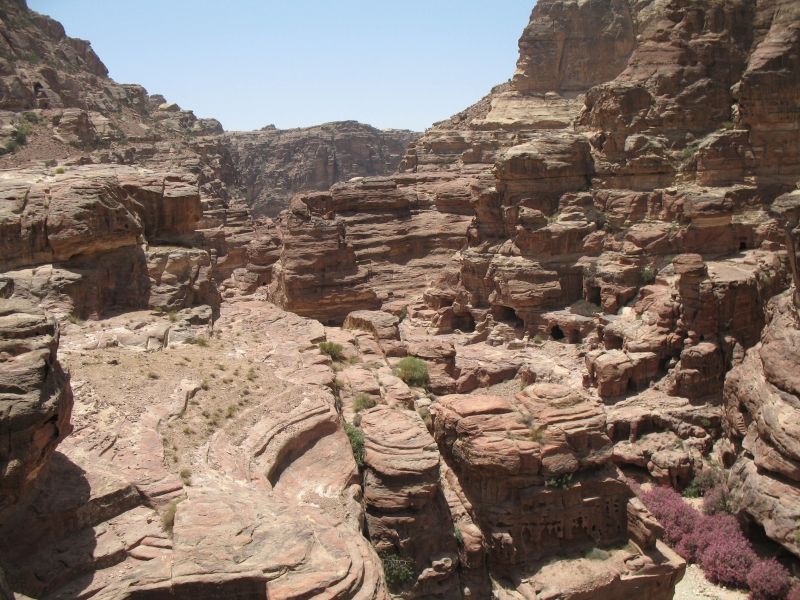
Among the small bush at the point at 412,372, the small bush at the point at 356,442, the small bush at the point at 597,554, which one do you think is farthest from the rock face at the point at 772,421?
the small bush at the point at 356,442

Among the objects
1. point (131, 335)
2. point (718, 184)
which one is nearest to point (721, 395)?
point (718, 184)

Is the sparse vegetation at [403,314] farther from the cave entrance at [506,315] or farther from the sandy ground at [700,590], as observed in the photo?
the sandy ground at [700,590]

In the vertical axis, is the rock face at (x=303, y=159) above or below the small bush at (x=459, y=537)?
above

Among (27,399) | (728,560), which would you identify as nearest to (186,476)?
(27,399)

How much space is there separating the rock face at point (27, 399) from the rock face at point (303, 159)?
80498 millimetres

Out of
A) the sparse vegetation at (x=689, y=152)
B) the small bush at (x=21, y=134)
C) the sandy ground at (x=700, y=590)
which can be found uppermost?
the small bush at (x=21, y=134)

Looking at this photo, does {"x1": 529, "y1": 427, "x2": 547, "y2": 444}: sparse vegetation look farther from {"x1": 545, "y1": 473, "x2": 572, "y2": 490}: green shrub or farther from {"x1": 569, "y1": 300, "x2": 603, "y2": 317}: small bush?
{"x1": 569, "y1": 300, "x2": 603, "y2": 317}: small bush

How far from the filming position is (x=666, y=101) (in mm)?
30188

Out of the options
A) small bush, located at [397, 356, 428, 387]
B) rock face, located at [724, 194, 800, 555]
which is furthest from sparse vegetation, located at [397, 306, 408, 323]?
rock face, located at [724, 194, 800, 555]

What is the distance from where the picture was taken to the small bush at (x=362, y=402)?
14.7 meters

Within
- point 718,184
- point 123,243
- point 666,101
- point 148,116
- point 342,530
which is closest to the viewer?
point 342,530

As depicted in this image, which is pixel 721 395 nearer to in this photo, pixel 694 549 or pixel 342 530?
pixel 694 549

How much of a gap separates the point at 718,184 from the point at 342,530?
24.6 metres

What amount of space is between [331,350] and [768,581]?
11436 mm
